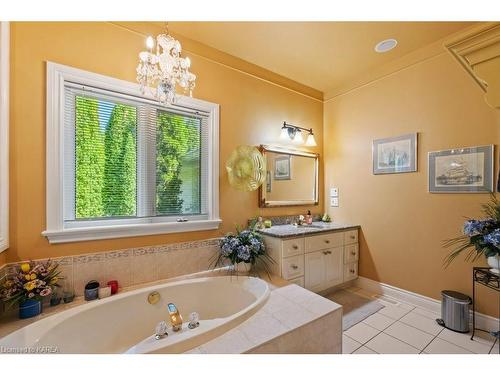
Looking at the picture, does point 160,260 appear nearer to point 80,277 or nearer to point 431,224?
point 80,277

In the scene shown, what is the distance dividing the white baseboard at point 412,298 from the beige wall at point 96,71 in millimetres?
1452

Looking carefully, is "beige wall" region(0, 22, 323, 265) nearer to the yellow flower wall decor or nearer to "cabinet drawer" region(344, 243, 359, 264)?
the yellow flower wall decor

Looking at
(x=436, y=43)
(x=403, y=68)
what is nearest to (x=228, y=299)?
(x=403, y=68)

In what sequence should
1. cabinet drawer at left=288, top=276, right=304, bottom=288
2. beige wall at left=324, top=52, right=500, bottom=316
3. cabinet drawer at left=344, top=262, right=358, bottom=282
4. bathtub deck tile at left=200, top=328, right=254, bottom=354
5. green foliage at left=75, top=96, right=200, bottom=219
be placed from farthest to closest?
1. cabinet drawer at left=344, top=262, right=358, bottom=282
2. cabinet drawer at left=288, top=276, right=304, bottom=288
3. beige wall at left=324, top=52, right=500, bottom=316
4. green foliage at left=75, top=96, right=200, bottom=219
5. bathtub deck tile at left=200, top=328, right=254, bottom=354

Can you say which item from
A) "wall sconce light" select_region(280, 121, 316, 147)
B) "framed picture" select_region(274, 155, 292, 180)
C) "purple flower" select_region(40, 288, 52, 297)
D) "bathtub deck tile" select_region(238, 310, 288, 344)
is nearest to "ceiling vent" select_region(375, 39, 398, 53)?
"wall sconce light" select_region(280, 121, 316, 147)

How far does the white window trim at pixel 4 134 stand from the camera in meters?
1.20

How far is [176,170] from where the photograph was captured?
1913mm

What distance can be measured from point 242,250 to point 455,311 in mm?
1742

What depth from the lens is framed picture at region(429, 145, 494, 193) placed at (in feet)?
5.48

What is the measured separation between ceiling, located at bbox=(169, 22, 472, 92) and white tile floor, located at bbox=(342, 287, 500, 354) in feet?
7.82

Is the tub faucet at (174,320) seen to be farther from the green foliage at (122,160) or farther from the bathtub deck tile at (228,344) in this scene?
the green foliage at (122,160)

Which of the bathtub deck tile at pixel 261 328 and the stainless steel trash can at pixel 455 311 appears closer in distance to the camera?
the bathtub deck tile at pixel 261 328

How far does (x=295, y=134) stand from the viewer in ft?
8.41

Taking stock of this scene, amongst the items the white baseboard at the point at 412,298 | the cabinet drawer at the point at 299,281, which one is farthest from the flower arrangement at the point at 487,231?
the cabinet drawer at the point at 299,281
